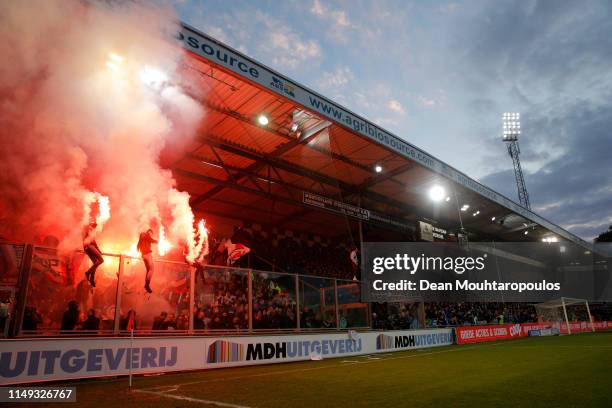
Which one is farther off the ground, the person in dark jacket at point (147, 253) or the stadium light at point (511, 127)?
the stadium light at point (511, 127)

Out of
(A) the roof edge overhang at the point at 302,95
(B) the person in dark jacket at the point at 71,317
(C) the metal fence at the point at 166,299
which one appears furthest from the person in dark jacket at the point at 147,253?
(A) the roof edge overhang at the point at 302,95

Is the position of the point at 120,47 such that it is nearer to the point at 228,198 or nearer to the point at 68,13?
the point at 68,13

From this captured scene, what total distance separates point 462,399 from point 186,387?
4.44 metres

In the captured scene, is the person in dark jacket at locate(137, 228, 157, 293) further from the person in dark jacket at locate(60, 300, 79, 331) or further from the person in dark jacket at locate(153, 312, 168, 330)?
the person in dark jacket at locate(60, 300, 79, 331)

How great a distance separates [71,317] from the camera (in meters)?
8.05

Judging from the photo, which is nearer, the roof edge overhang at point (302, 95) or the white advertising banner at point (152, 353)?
the white advertising banner at point (152, 353)

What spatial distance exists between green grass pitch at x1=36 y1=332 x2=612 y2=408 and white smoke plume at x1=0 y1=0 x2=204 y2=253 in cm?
417

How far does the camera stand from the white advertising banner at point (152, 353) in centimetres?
700

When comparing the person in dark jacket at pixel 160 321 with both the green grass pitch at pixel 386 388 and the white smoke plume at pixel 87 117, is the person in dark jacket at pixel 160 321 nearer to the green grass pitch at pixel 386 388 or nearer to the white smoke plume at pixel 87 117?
the green grass pitch at pixel 386 388

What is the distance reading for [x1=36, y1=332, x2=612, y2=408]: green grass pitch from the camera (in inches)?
194

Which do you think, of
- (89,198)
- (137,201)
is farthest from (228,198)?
(89,198)

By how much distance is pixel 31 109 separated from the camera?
970 centimetres

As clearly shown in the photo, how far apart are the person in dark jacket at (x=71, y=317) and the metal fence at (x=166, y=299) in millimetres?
39

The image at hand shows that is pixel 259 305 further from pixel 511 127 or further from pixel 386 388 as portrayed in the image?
pixel 511 127
